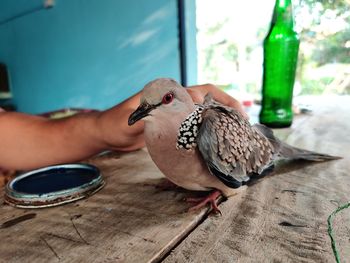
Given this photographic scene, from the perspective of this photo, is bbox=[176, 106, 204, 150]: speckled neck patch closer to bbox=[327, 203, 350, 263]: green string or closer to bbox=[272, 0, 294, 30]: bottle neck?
bbox=[327, 203, 350, 263]: green string

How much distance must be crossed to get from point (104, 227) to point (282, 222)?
29 centimetres

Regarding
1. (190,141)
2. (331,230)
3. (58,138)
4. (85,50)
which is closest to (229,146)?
(190,141)

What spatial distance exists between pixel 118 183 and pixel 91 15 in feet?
7.80

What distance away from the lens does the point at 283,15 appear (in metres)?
1.21

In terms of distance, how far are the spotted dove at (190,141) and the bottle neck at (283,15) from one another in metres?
0.76

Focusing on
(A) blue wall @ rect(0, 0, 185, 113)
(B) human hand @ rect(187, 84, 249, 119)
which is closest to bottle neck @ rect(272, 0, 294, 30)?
(B) human hand @ rect(187, 84, 249, 119)

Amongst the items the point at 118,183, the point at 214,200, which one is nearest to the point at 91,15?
the point at 118,183

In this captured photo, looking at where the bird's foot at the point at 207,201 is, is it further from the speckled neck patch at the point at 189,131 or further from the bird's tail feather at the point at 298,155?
the bird's tail feather at the point at 298,155

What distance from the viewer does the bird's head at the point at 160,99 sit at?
0.57m

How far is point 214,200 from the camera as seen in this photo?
0.59m

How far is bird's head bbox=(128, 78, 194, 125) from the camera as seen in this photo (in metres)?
0.57

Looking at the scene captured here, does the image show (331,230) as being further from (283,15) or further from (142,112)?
(283,15)

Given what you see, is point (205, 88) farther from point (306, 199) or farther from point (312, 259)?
point (312, 259)

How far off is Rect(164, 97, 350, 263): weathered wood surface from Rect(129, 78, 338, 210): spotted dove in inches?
2.1
